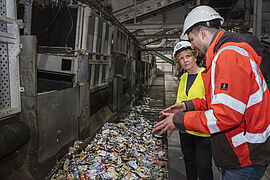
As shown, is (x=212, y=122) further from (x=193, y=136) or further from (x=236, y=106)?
(x=193, y=136)

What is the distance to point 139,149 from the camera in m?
4.05

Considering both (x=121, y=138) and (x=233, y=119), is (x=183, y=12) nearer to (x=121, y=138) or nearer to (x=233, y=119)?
(x=121, y=138)

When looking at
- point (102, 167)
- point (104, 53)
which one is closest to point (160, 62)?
point (104, 53)

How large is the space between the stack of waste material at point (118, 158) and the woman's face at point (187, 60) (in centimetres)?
188

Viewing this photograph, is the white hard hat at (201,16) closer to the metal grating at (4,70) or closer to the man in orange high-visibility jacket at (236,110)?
the man in orange high-visibility jacket at (236,110)

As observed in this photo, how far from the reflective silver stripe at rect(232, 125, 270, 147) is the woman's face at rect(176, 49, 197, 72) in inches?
49.2

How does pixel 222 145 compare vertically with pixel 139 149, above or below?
above

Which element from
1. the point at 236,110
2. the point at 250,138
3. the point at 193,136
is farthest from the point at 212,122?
the point at 193,136

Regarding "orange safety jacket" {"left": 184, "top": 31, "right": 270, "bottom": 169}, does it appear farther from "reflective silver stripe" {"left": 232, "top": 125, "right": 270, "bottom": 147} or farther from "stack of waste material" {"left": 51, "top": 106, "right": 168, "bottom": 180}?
"stack of waste material" {"left": 51, "top": 106, "right": 168, "bottom": 180}

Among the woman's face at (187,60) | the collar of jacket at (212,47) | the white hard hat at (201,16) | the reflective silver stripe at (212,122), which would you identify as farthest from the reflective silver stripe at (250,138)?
the woman's face at (187,60)

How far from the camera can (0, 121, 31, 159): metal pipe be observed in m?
2.07

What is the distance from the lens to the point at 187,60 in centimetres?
234

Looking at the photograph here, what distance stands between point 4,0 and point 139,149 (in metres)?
3.34

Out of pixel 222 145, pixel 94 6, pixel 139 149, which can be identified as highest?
pixel 94 6
